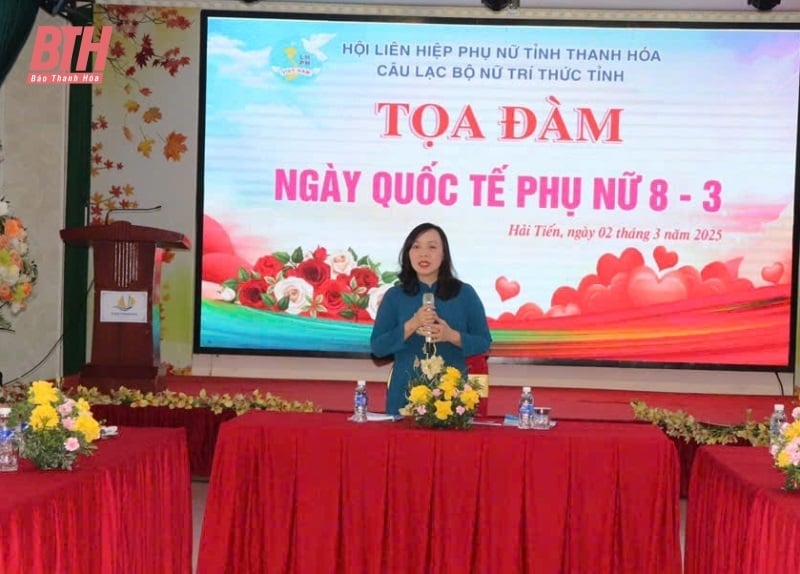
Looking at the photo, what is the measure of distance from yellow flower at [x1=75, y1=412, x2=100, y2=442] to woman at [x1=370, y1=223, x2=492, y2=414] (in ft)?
4.53

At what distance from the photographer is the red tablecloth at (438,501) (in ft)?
11.9

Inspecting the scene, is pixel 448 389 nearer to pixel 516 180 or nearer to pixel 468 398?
pixel 468 398

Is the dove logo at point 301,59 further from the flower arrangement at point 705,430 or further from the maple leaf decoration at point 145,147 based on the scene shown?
the flower arrangement at point 705,430

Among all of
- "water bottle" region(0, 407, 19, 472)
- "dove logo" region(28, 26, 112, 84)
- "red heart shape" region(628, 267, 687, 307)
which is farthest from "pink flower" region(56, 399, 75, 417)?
"red heart shape" region(628, 267, 687, 307)

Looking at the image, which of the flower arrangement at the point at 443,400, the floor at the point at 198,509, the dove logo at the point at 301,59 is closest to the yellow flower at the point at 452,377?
the flower arrangement at the point at 443,400

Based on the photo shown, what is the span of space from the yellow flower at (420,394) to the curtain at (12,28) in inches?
162

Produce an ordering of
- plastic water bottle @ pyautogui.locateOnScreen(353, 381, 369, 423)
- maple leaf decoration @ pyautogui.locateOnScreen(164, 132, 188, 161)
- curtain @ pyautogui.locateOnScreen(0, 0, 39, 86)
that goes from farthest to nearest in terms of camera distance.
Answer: maple leaf decoration @ pyautogui.locateOnScreen(164, 132, 188, 161)
curtain @ pyautogui.locateOnScreen(0, 0, 39, 86)
plastic water bottle @ pyautogui.locateOnScreen(353, 381, 369, 423)

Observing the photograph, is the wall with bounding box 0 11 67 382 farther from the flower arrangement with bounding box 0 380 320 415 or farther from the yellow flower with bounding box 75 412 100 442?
the yellow flower with bounding box 75 412 100 442

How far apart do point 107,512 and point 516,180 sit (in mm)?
5218

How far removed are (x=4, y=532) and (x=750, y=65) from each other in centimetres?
651

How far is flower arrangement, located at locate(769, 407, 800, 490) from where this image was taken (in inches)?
112

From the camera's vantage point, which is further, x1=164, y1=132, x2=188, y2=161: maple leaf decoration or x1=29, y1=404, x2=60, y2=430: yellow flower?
x1=164, y1=132, x2=188, y2=161: maple leaf decoration

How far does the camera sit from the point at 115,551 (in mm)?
3027

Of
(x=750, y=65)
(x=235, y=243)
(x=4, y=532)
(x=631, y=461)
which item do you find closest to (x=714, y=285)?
(x=750, y=65)
